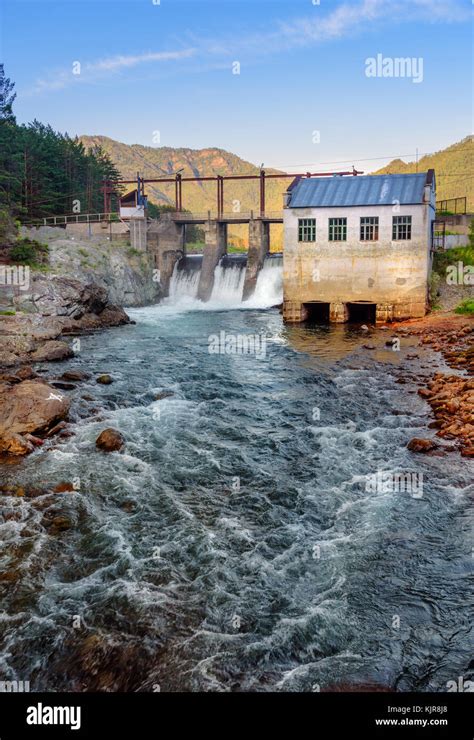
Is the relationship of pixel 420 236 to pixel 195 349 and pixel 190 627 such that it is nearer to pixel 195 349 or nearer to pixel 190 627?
pixel 195 349

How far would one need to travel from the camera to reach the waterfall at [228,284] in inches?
2149

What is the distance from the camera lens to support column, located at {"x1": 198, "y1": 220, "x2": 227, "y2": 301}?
57031 millimetres

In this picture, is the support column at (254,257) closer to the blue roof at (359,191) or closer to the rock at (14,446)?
the blue roof at (359,191)

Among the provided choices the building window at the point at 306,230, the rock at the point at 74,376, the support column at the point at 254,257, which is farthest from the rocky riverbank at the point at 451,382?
the support column at the point at 254,257

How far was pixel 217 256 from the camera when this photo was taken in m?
58.6

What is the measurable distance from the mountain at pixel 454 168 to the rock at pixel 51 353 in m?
86.2

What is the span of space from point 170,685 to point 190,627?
1.32m

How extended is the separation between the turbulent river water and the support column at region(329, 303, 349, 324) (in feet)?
58.1

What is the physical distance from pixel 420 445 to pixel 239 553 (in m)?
7.45

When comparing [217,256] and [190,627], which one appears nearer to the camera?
[190,627]

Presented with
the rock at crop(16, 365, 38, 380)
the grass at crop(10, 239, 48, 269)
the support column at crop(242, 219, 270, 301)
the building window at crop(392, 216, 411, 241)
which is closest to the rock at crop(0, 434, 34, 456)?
the rock at crop(16, 365, 38, 380)

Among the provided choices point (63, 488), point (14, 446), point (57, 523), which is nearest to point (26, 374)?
point (14, 446)
